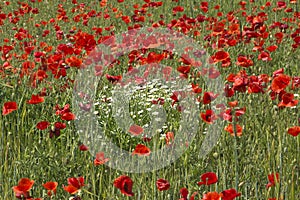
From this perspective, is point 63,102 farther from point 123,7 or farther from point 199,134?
point 123,7

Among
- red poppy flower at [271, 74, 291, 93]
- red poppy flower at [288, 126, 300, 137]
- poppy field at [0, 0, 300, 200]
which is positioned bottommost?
poppy field at [0, 0, 300, 200]

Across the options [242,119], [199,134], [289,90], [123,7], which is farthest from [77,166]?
[123,7]

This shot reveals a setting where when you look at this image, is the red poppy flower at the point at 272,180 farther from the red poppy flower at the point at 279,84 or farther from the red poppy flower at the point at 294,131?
the red poppy flower at the point at 279,84

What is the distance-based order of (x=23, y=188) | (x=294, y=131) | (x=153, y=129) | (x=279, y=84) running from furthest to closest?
(x=153, y=129), (x=279, y=84), (x=294, y=131), (x=23, y=188)

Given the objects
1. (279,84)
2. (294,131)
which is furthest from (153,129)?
(294,131)

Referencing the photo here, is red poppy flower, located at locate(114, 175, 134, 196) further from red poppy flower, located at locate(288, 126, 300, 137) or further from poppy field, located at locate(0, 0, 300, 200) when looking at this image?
red poppy flower, located at locate(288, 126, 300, 137)

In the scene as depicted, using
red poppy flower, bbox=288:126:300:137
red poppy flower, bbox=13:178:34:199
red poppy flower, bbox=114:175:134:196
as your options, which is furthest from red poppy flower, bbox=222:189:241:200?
red poppy flower, bbox=13:178:34:199

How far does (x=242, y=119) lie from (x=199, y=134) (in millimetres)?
231

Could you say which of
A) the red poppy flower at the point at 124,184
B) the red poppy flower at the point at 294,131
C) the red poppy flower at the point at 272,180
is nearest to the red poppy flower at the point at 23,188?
the red poppy flower at the point at 124,184

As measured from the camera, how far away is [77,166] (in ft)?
7.67

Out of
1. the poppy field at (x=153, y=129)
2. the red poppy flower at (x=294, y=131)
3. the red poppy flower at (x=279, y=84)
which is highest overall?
the red poppy flower at (x=279, y=84)

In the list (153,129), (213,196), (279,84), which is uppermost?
(279,84)

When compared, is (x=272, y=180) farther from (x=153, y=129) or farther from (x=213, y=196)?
(x=153, y=129)

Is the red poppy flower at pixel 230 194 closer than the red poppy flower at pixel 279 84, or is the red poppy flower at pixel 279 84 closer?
the red poppy flower at pixel 230 194
